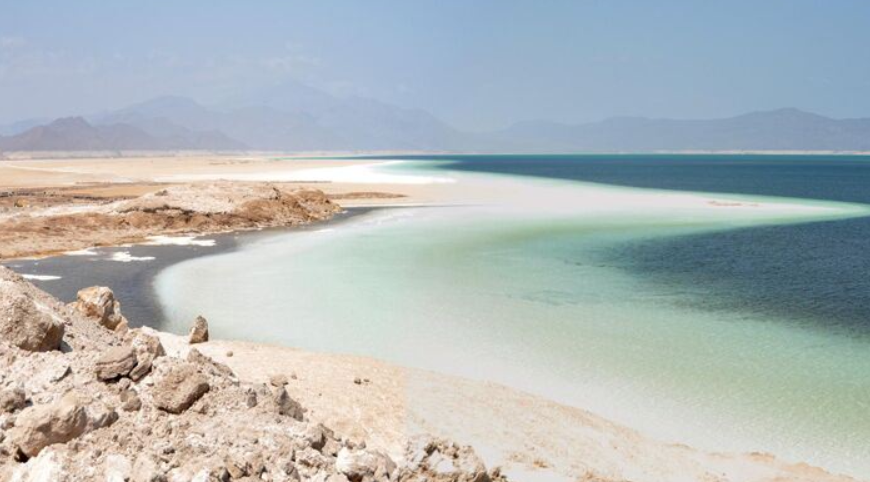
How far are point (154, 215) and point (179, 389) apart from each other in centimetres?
2865

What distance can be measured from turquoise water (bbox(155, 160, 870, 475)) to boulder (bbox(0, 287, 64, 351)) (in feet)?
21.4

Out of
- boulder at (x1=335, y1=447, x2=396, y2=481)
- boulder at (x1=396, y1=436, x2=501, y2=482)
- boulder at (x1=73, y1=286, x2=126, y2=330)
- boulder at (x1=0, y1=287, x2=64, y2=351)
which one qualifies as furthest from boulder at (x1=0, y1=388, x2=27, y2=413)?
boulder at (x1=73, y1=286, x2=126, y2=330)

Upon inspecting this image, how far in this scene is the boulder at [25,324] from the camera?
729cm

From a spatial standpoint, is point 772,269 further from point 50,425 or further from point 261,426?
point 50,425

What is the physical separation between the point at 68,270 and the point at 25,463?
1817 centimetres

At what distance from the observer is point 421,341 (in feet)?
47.0

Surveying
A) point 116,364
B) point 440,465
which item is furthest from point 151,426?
point 440,465

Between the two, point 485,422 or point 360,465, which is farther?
point 485,422

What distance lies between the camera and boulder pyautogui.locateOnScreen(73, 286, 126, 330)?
1123cm

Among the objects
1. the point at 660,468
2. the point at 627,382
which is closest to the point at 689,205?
the point at 627,382

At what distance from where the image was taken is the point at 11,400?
20.1 ft

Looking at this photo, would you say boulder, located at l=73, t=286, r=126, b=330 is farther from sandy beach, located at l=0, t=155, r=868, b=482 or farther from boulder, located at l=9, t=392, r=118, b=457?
boulder, located at l=9, t=392, r=118, b=457

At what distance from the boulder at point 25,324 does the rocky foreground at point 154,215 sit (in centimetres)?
1958

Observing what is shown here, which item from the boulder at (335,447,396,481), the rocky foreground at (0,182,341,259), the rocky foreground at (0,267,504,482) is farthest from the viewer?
the rocky foreground at (0,182,341,259)
